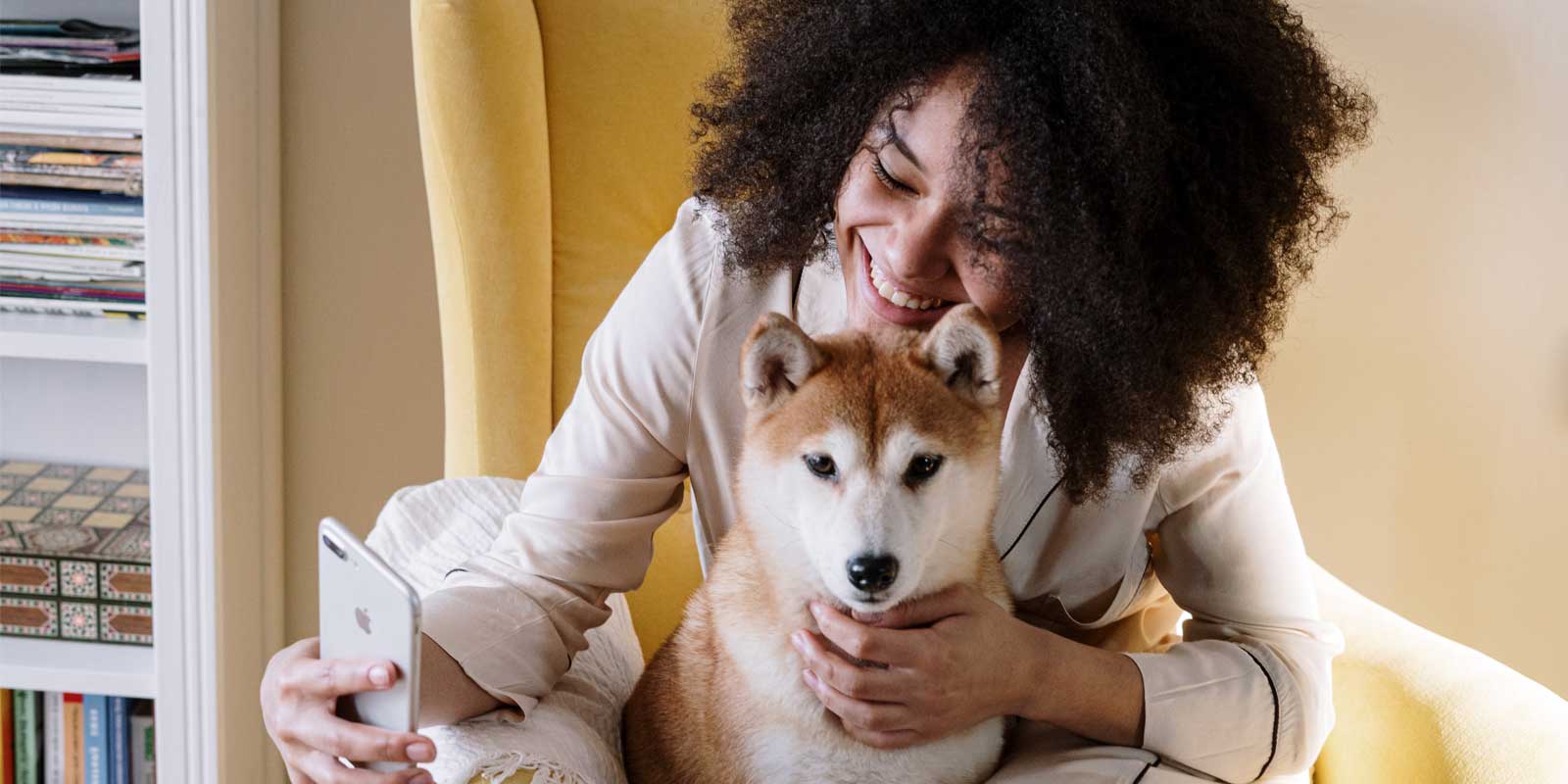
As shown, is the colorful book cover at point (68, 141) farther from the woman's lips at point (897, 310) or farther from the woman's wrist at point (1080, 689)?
the woman's wrist at point (1080, 689)

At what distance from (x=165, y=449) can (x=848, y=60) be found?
47.2 inches

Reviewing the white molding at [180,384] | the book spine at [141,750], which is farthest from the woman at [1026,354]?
the book spine at [141,750]

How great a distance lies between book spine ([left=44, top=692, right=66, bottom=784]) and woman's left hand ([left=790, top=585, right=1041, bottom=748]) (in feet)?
4.72

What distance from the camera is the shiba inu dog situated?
79 cm

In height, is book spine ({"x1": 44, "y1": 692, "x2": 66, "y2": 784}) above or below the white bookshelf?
below

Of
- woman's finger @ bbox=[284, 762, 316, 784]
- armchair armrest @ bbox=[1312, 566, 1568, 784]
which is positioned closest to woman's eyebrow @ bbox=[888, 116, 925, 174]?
woman's finger @ bbox=[284, 762, 316, 784]

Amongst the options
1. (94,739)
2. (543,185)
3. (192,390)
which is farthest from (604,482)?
(94,739)

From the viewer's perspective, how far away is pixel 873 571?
2.50ft

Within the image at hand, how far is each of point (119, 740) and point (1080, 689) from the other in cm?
152

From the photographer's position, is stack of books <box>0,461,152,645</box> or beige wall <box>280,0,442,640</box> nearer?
stack of books <box>0,461,152,645</box>

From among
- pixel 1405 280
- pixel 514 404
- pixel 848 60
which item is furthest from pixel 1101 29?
pixel 1405 280

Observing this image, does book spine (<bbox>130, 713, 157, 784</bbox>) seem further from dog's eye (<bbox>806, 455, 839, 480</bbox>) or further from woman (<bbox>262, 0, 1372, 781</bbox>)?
dog's eye (<bbox>806, 455, 839, 480</bbox>)

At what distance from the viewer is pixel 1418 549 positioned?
1953mm

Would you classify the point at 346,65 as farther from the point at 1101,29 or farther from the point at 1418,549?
the point at 1418,549
